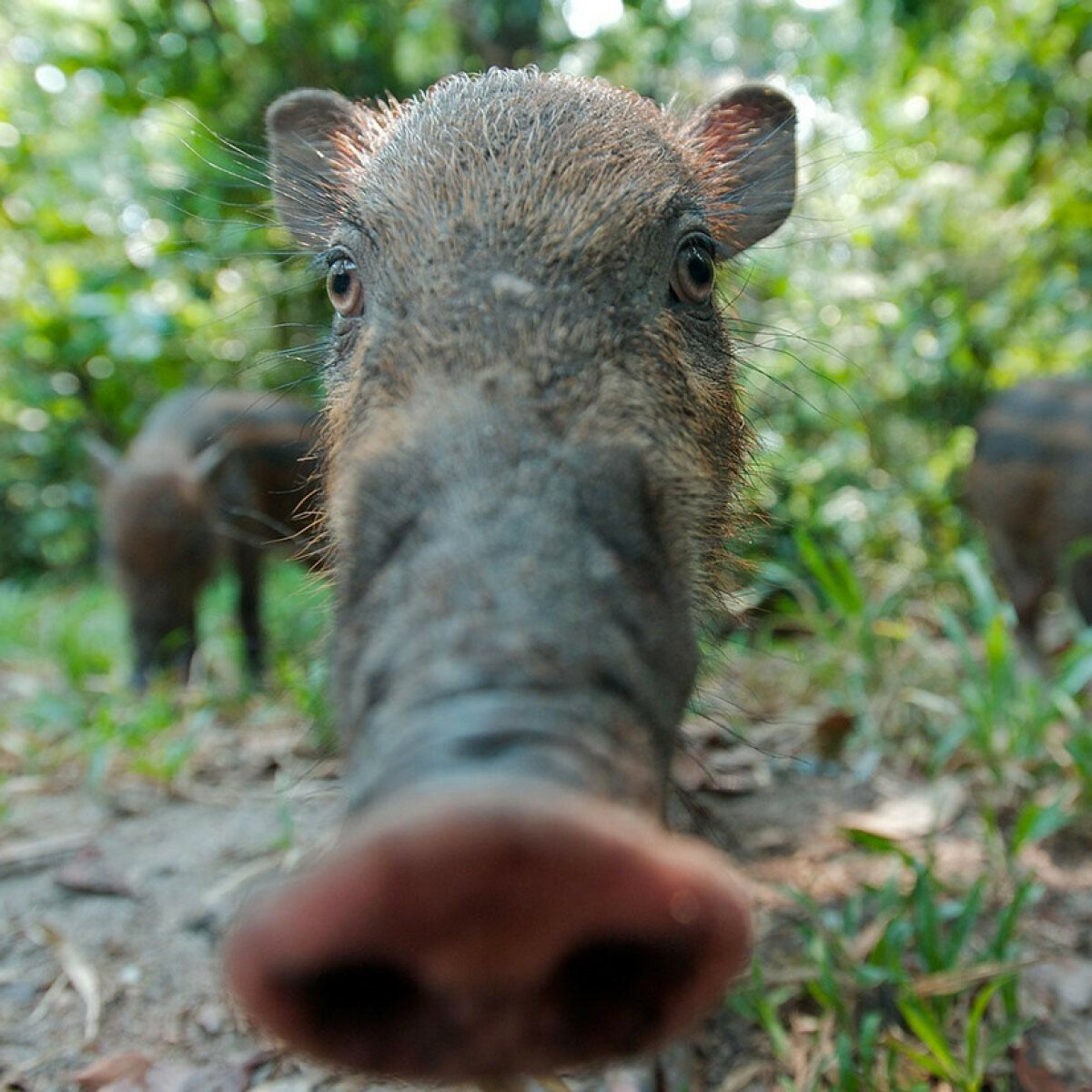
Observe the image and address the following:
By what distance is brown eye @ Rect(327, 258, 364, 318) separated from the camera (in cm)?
225

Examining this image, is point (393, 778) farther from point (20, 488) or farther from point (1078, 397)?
point (20, 488)

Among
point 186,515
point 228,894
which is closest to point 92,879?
point 228,894

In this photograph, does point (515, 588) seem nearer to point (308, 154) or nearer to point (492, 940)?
point (492, 940)

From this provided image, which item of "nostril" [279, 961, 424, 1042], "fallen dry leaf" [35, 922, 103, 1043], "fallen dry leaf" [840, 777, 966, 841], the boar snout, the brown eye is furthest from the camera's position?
"fallen dry leaf" [840, 777, 966, 841]

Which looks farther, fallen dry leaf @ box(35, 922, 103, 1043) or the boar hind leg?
the boar hind leg

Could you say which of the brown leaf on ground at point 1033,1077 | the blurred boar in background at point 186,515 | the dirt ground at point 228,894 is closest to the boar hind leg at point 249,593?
the blurred boar in background at point 186,515

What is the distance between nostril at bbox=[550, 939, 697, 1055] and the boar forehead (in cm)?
120

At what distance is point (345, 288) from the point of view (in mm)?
2311

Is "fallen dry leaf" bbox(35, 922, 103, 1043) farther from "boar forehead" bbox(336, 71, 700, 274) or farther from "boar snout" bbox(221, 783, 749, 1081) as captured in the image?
"boar forehead" bbox(336, 71, 700, 274)

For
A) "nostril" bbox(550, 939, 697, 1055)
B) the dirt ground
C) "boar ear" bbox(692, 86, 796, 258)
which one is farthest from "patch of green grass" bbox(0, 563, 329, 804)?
"boar ear" bbox(692, 86, 796, 258)

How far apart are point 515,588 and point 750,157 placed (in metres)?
2.40

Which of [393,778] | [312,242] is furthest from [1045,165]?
[393,778]

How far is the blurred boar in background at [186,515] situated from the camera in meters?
6.92

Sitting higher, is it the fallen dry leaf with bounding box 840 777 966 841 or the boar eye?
the boar eye
